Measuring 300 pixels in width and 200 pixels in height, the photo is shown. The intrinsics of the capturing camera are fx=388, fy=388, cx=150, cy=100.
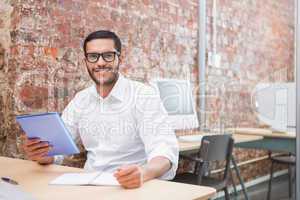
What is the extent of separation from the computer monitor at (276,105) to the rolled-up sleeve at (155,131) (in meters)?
1.11

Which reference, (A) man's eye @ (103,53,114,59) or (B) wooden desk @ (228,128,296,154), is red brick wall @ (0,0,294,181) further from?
(A) man's eye @ (103,53,114,59)

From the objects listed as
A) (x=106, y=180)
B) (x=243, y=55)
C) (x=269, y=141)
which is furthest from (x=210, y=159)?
(x=106, y=180)

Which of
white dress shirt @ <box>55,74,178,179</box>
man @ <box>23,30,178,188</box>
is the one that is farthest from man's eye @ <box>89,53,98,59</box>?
white dress shirt @ <box>55,74,178,179</box>

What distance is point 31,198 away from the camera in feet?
3.58

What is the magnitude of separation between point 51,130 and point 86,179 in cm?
31

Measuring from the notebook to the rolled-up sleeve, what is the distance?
0.34 meters

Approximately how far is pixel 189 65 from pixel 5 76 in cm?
165

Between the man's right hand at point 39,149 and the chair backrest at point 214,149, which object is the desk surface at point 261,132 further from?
the man's right hand at point 39,149

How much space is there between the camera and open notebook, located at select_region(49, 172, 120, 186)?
1281mm

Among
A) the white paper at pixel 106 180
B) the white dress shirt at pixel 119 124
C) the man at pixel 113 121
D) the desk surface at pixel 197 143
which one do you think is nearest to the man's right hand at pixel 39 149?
the man at pixel 113 121

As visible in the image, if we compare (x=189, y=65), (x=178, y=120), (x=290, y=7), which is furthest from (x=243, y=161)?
(x=290, y=7)

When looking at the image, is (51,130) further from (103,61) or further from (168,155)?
(103,61)

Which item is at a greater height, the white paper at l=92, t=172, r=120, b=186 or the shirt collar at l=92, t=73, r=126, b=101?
the shirt collar at l=92, t=73, r=126, b=101

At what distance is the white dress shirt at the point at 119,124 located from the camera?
1794mm
